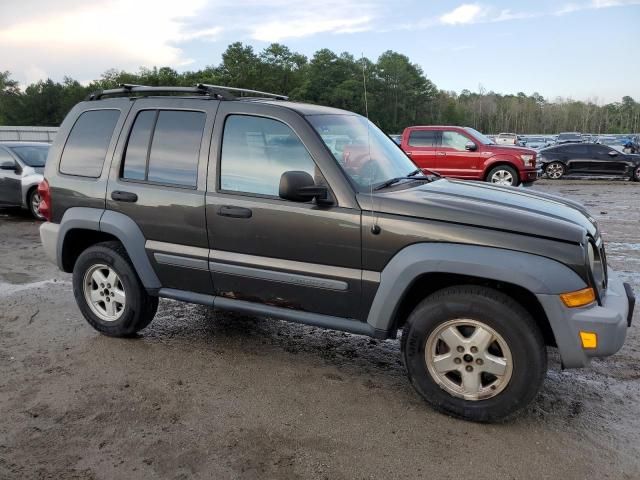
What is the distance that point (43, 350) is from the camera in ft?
15.0

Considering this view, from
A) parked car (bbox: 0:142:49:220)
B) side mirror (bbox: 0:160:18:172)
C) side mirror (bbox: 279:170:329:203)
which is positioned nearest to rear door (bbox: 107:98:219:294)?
side mirror (bbox: 279:170:329:203)

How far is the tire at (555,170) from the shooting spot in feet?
67.1

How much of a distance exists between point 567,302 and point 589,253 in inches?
14.7

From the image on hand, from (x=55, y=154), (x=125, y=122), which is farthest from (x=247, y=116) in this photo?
(x=55, y=154)

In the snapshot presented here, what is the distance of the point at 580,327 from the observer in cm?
313

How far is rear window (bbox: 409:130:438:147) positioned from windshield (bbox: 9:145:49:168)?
31.5 feet

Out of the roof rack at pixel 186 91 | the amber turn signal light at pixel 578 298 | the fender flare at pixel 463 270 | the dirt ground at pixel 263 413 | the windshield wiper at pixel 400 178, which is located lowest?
the dirt ground at pixel 263 413

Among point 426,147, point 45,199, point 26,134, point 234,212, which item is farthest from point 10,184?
point 26,134

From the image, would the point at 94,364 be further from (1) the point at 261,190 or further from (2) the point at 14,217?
(2) the point at 14,217

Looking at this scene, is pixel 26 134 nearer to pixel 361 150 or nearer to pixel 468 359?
pixel 361 150

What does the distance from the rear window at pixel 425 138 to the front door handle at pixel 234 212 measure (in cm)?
1255

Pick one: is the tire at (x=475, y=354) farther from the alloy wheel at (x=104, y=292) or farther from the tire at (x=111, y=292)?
the alloy wheel at (x=104, y=292)

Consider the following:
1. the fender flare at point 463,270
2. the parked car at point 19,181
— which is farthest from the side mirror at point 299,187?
the parked car at point 19,181

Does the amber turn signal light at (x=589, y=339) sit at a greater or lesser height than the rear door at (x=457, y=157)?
lesser
